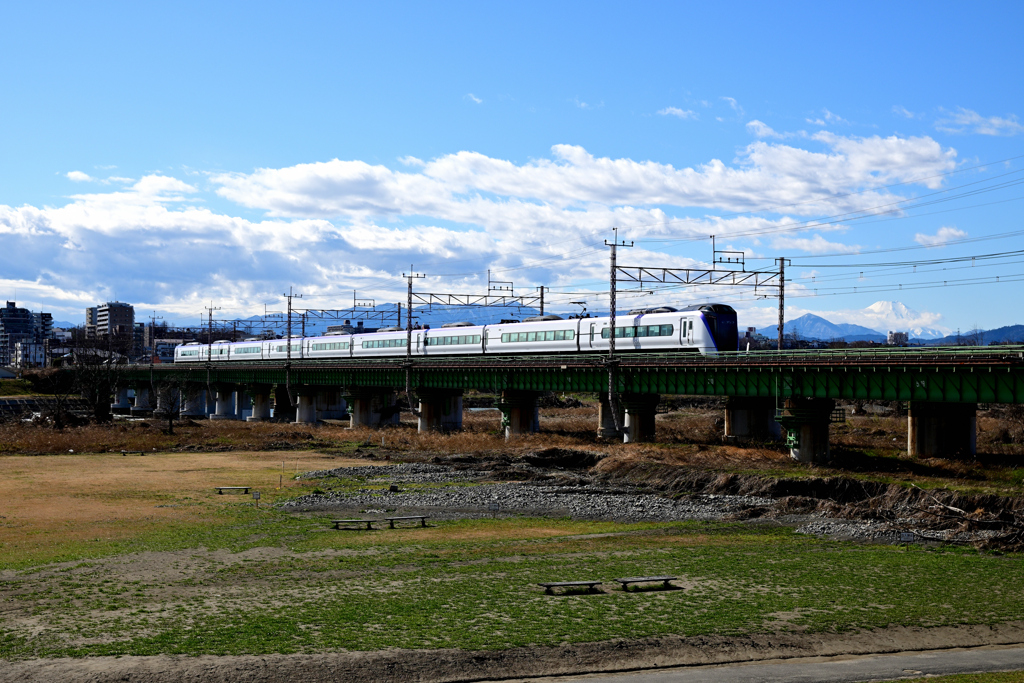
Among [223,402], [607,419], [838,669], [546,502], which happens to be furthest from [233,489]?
[223,402]

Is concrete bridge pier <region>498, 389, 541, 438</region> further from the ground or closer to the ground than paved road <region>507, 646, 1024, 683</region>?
further from the ground

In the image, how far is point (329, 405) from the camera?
120000 mm

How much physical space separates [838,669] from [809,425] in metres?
40.1

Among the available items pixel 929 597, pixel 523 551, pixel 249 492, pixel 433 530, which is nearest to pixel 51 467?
pixel 249 492

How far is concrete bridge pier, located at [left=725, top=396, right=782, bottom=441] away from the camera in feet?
236

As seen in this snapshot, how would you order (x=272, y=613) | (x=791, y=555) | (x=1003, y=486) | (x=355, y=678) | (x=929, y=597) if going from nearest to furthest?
(x=355, y=678)
(x=272, y=613)
(x=929, y=597)
(x=791, y=555)
(x=1003, y=486)

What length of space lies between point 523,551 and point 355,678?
12.9 metres

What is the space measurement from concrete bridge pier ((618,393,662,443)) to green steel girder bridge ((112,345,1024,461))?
8 cm

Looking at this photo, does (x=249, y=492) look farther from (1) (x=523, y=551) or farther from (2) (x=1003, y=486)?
(2) (x=1003, y=486)

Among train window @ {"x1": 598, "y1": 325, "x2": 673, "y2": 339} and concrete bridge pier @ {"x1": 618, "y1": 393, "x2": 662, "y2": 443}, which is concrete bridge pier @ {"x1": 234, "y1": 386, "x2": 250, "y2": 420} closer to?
train window @ {"x1": 598, "y1": 325, "x2": 673, "y2": 339}

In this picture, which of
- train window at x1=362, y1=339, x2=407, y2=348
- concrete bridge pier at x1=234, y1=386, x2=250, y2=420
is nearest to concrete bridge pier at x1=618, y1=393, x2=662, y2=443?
train window at x1=362, y1=339, x2=407, y2=348

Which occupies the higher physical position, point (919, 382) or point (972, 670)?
point (919, 382)

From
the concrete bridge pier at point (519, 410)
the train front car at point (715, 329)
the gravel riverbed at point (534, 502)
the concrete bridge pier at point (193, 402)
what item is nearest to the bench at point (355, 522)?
the gravel riverbed at point (534, 502)

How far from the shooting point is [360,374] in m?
99.2
